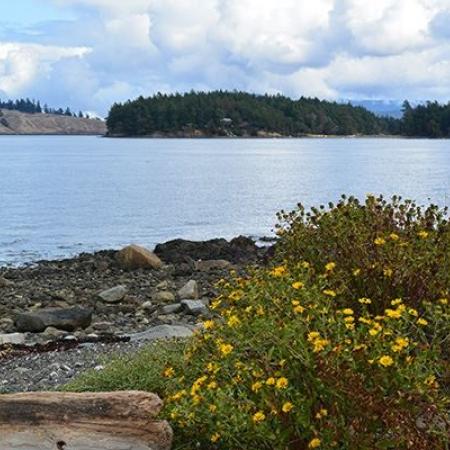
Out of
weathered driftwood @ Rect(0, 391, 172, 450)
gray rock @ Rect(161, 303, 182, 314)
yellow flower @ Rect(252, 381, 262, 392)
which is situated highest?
yellow flower @ Rect(252, 381, 262, 392)

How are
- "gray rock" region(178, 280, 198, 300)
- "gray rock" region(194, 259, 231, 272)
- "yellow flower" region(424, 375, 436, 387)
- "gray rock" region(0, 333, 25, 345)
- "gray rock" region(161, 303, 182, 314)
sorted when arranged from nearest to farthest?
"yellow flower" region(424, 375, 436, 387), "gray rock" region(0, 333, 25, 345), "gray rock" region(161, 303, 182, 314), "gray rock" region(178, 280, 198, 300), "gray rock" region(194, 259, 231, 272)

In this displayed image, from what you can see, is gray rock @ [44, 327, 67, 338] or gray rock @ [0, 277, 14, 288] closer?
gray rock @ [44, 327, 67, 338]

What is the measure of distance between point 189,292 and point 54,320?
13.4ft

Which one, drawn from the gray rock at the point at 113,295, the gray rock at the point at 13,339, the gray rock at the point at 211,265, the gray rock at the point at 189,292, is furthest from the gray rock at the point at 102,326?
the gray rock at the point at 211,265

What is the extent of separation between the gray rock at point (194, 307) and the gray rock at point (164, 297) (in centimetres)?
128

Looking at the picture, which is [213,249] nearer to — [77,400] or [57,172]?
[77,400]

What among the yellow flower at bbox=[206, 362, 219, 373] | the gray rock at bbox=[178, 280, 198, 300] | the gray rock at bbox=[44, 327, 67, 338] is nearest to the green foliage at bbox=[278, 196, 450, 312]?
the yellow flower at bbox=[206, 362, 219, 373]

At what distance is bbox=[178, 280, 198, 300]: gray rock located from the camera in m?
18.3

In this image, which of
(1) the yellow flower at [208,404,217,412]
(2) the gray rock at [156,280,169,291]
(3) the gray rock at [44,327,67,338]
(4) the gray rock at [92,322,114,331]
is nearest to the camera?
(1) the yellow flower at [208,404,217,412]

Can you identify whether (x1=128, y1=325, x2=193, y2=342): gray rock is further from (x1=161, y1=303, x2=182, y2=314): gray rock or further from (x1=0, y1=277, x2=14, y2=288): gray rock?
(x1=0, y1=277, x2=14, y2=288): gray rock

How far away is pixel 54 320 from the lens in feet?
49.0

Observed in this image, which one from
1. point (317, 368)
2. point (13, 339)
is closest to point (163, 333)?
point (13, 339)

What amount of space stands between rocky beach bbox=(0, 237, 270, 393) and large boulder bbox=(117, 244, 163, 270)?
25 millimetres

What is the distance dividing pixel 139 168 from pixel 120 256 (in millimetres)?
67417
